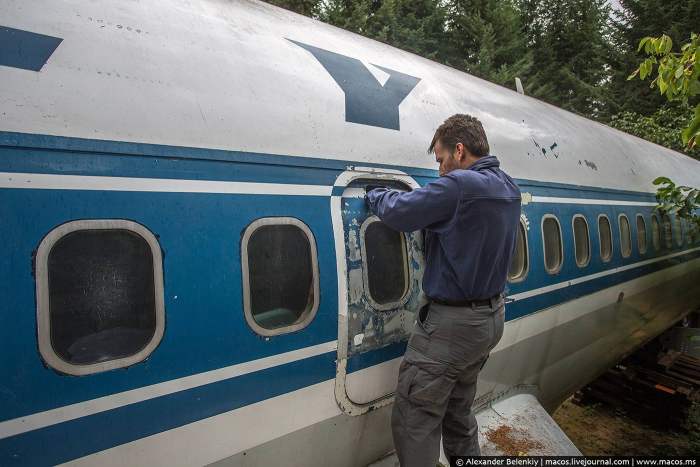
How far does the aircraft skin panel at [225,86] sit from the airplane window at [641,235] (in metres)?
3.15

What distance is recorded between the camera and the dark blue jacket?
6.95 ft

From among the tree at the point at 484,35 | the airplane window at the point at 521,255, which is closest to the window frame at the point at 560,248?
the airplane window at the point at 521,255

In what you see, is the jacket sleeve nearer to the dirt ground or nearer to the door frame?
the door frame

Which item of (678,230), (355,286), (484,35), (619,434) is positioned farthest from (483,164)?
(484,35)

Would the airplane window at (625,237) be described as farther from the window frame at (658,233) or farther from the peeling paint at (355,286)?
the peeling paint at (355,286)

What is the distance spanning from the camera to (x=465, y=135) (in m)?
2.35

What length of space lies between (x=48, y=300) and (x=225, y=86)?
3.58 ft

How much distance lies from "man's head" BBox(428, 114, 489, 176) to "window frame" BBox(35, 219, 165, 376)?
1.56 metres

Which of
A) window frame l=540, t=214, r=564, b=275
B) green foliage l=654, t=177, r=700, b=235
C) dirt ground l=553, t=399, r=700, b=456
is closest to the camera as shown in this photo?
window frame l=540, t=214, r=564, b=275

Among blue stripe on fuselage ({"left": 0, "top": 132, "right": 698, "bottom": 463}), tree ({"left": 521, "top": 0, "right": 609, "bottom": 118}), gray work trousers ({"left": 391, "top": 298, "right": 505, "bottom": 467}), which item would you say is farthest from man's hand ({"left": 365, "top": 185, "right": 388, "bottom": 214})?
tree ({"left": 521, "top": 0, "right": 609, "bottom": 118})

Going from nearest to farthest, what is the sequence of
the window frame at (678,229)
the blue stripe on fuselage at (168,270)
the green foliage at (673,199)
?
the blue stripe on fuselage at (168,270) < the green foliage at (673,199) < the window frame at (678,229)

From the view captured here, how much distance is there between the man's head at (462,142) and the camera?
2.34 meters

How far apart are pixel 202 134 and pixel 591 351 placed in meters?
4.84


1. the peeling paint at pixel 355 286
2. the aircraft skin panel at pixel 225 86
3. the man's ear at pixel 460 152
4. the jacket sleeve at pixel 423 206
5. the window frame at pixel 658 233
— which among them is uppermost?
the aircraft skin panel at pixel 225 86
